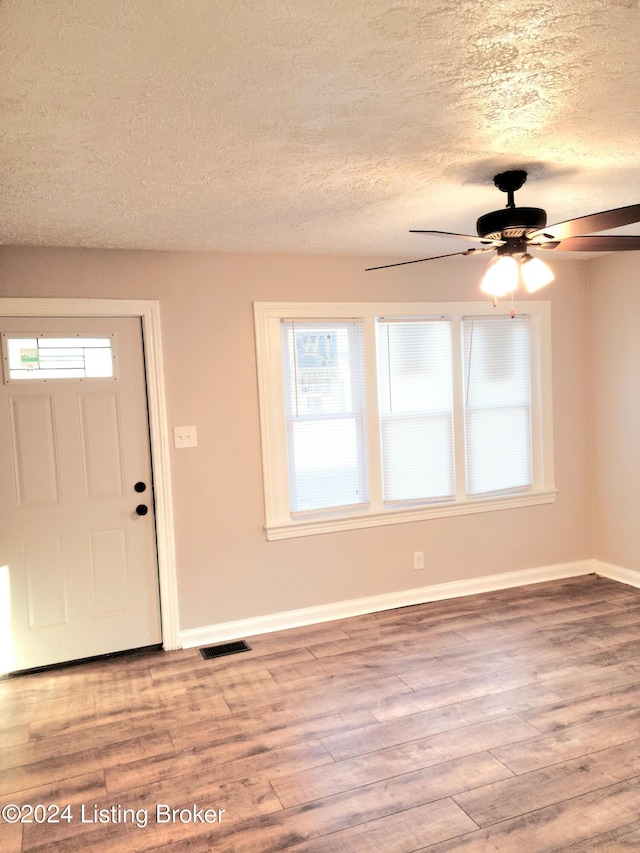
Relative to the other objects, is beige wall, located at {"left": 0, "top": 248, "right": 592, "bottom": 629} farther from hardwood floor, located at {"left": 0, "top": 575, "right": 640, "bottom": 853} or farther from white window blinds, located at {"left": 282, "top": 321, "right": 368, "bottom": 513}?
hardwood floor, located at {"left": 0, "top": 575, "right": 640, "bottom": 853}

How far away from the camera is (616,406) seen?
16.0 ft

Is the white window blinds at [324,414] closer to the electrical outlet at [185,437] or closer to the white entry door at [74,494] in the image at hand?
the electrical outlet at [185,437]

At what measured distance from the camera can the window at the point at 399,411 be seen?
13.8ft

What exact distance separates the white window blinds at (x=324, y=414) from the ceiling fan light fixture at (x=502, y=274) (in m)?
1.72

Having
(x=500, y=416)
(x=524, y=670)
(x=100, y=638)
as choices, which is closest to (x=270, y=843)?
(x=524, y=670)

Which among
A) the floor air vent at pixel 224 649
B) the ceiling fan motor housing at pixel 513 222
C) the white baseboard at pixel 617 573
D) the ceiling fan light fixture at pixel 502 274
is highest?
the ceiling fan motor housing at pixel 513 222

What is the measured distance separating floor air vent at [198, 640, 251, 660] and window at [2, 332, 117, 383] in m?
1.76

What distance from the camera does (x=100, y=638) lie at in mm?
3861

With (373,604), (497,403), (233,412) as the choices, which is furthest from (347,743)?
(497,403)

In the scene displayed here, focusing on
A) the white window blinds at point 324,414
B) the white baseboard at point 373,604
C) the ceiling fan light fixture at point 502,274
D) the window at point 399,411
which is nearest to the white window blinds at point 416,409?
the window at point 399,411

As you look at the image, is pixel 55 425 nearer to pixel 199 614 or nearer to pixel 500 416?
pixel 199 614

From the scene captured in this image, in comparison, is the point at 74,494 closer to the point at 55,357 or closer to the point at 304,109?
the point at 55,357

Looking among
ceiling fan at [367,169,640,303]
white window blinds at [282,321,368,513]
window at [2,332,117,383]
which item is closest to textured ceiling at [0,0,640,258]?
ceiling fan at [367,169,640,303]

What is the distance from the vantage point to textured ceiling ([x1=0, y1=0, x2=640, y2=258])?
1.51 m
